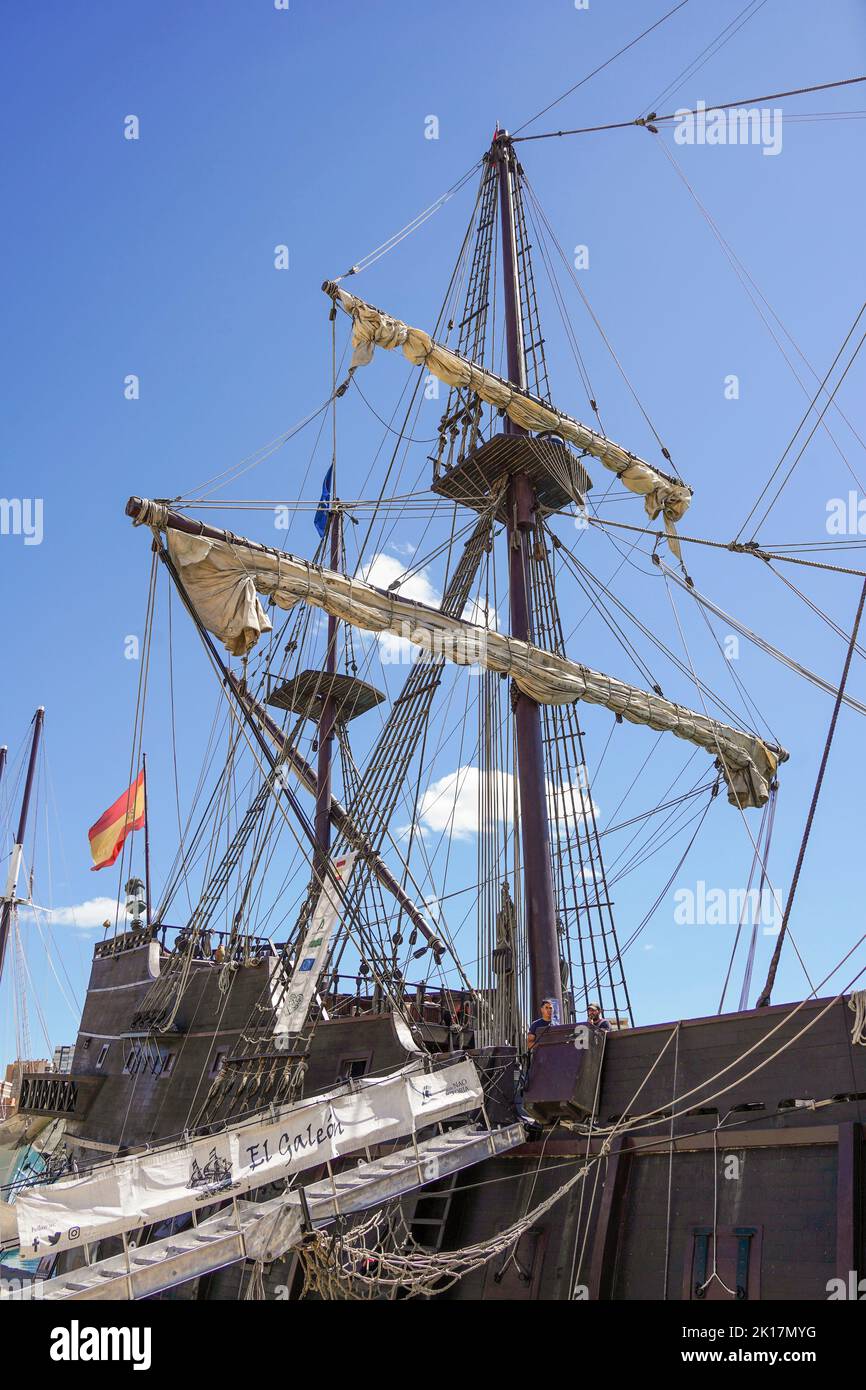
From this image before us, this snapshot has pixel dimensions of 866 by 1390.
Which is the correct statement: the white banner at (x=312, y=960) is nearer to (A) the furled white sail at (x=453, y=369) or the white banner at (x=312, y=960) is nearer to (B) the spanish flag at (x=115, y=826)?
(A) the furled white sail at (x=453, y=369)

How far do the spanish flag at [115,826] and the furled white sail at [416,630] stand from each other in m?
10.8

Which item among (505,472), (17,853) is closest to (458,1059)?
(505,472)

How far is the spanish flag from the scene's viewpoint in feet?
77.2

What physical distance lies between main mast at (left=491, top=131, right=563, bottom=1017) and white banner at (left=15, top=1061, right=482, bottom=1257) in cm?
257

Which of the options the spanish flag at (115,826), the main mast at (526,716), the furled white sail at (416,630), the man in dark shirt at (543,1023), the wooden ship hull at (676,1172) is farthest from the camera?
the spanish flag at (115,826)

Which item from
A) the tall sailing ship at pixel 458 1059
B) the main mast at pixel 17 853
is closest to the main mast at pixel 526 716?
the tall sailing ship at pixel 458 1059

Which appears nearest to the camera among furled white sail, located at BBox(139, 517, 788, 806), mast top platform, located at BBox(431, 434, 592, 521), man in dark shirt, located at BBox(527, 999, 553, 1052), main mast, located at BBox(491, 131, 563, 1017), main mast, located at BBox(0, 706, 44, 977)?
man in dark shirt, located at BBox(527, 999, 553, 1052)

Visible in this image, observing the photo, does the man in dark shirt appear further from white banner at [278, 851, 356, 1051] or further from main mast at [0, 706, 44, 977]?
main mast at [0, 706, 44, 977]

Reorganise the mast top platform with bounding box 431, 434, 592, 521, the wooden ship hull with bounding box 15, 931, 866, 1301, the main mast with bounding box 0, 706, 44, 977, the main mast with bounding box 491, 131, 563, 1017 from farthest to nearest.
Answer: the main mast with bounding box 0, 706, 44, 977 < the mast top platform with bounding box 431, 434, 592, 521 < the main mast with bounding box 491, 131, 563, 1017 < the wooden ship hull with bounding box 15, 931, 866, 1301

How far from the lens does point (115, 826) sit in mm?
23812

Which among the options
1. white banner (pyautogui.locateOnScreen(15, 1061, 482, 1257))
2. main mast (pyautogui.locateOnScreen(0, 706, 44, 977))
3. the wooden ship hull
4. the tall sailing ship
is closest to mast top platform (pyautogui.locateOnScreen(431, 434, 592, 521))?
the tall sailing ship

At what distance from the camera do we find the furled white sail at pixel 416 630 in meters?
13.2
